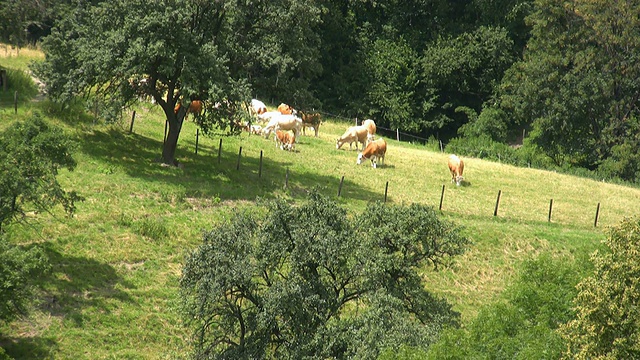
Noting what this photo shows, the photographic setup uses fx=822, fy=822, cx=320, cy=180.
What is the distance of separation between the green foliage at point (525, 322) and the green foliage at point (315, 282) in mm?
1162

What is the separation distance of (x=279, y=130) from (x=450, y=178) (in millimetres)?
10868

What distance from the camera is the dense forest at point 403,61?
3788 centimetres

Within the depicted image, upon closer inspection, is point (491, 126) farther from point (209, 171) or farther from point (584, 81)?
point (209, 171)

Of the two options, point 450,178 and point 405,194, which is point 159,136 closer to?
point 405,194

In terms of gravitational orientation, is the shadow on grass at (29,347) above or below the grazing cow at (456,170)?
below

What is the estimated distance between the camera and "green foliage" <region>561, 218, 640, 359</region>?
63.3 ft

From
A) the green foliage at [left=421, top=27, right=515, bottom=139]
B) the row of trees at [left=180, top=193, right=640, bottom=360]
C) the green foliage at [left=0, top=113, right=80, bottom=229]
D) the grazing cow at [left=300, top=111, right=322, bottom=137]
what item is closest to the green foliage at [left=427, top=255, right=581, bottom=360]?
the row of trees at [left=180, top=193, right=640, bottom=360]

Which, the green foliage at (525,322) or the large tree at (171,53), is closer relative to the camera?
the green foliage at (525,322)

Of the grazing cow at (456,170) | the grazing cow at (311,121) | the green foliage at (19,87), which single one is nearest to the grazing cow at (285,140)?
the grazing cow at (311,121)

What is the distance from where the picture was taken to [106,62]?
120 ft

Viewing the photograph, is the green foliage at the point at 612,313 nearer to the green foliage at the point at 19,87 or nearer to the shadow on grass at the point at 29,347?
the shadow on grass at the point at 29,347

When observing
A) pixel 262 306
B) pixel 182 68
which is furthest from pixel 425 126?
pixel 262 306

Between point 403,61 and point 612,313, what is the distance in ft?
193

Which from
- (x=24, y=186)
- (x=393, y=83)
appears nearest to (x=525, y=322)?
(x=24, y=186)
